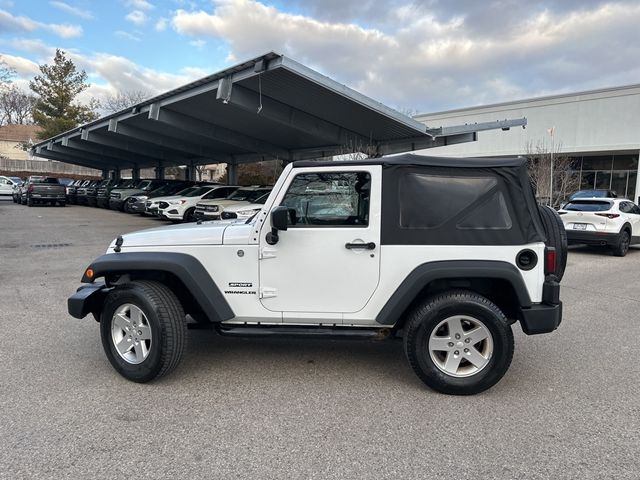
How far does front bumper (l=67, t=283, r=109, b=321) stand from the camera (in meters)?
4.18

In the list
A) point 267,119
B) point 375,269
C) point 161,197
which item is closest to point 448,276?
point 375,269

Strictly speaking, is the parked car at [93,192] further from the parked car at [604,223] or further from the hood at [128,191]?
the parked car at [604,223]

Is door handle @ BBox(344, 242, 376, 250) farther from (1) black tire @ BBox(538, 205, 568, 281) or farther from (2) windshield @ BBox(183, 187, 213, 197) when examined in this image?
(2) windshield @ BBox(183, 187, 213, 197)

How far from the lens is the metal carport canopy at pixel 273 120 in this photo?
1377 cm

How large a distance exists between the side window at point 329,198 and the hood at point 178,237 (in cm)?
68

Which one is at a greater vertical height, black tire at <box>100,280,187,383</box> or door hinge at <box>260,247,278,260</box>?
door hinge at <box>260,247,278,260</box>

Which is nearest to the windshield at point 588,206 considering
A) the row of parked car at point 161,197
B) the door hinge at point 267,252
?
the row of parked car at point 161,197

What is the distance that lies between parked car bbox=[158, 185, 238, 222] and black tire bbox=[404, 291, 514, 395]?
15228 mm

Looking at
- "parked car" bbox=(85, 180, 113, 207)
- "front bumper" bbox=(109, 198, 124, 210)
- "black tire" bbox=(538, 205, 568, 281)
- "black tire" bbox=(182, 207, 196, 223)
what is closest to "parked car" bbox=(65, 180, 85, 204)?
"parked car" bbox=(85, 180, 113, 207)

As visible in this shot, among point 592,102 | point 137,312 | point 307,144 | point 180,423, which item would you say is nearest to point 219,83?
point 307,144

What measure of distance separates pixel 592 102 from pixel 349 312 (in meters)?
29.3

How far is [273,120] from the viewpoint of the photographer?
16953 mm

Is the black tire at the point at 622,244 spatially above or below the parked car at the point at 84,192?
below

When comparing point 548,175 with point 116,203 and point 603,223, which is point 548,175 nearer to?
point 603,223
